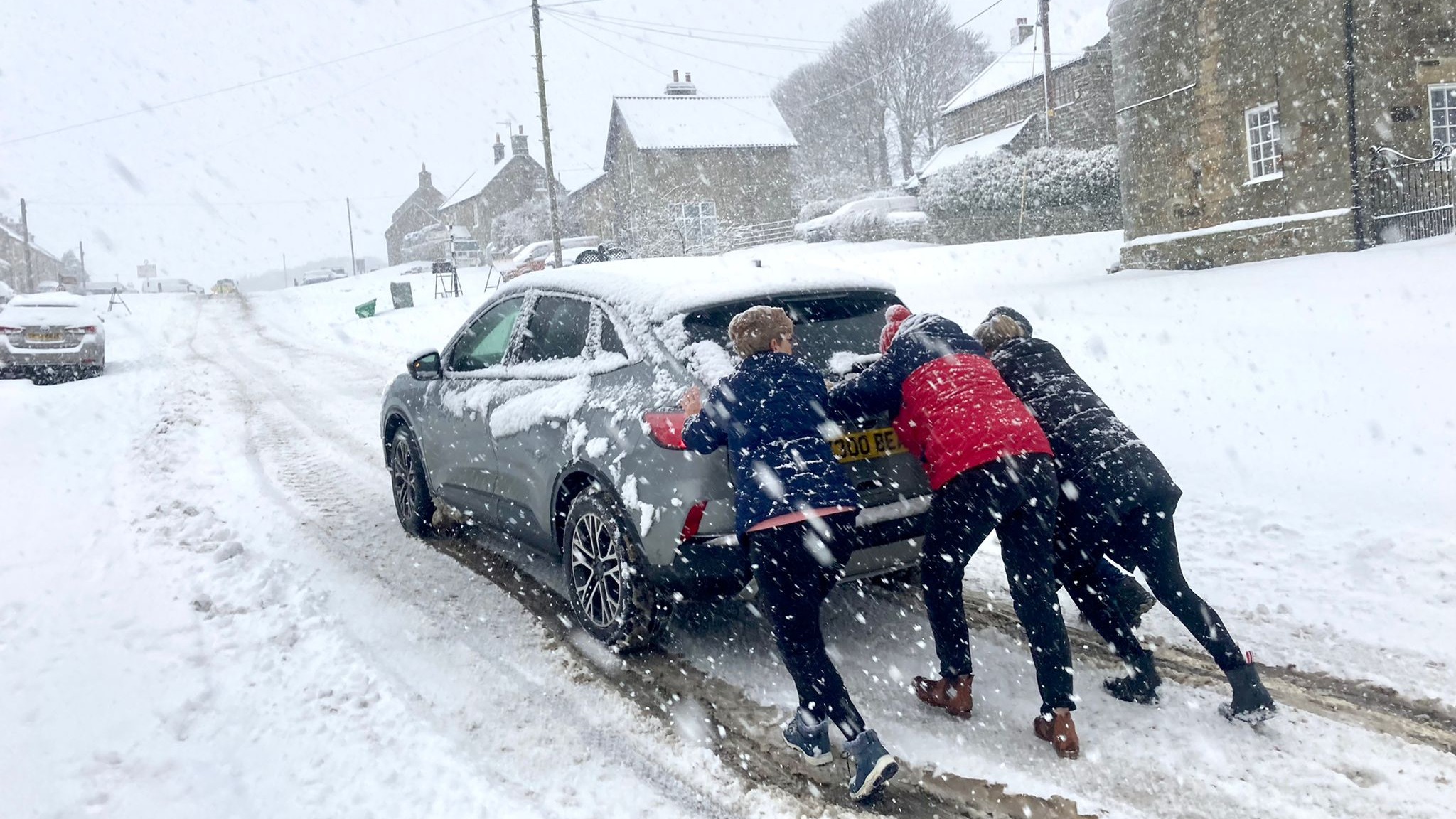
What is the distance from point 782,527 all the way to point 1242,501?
417 cm

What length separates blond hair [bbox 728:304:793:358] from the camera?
329cm

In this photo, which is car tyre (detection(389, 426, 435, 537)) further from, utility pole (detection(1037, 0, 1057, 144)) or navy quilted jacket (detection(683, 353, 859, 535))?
utility pole (detection(1037, 0, 1057, 144))

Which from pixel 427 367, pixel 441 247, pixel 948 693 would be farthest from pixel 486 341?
pixel 441 247

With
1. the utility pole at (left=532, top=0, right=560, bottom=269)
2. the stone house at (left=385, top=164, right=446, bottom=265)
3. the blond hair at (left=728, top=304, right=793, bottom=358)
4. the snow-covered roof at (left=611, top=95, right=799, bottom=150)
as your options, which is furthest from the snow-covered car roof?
the stone house at (left=385, top=164, right=446, bottom=265)

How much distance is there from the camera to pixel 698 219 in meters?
46.4

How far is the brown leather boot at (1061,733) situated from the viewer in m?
3.23

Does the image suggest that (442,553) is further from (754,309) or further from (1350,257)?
(1350,257)

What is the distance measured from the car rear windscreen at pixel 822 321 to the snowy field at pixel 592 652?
1.18 feet

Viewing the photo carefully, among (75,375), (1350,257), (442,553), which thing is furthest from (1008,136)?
(442,553)

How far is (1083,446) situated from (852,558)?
40.0 inches

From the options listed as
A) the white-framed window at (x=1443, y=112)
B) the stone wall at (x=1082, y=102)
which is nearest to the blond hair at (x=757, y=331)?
the white-framed window at (x=1443, y=112)

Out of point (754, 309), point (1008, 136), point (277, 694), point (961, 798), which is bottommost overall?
point (961, 798)

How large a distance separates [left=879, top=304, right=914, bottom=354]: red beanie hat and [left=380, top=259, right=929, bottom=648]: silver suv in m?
0.16

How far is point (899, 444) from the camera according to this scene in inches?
152
